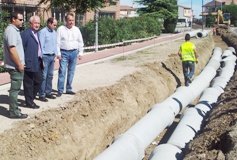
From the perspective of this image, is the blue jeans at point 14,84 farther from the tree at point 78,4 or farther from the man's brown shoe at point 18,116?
the tree at point 78,4

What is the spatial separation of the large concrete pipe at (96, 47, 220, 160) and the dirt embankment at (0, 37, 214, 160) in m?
0.89

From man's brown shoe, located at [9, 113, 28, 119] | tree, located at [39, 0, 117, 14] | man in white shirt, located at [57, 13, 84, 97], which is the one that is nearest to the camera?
man's brown shoe, located at [9, 113, 28, 119]

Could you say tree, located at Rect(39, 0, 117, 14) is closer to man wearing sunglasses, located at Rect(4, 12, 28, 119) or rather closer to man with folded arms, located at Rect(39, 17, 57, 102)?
man with folded arms, located at Rect(39, 17, 57, 102)

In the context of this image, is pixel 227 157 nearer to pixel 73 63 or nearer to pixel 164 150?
pixel 164 150

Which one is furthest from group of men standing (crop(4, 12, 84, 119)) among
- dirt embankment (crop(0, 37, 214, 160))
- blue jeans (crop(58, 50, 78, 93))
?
dirt embankment (crop(0, 37, 214, 160))

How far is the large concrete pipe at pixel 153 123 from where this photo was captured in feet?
22.3

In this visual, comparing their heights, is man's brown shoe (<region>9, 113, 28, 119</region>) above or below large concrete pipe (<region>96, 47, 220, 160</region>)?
above

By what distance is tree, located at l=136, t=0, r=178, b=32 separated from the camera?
4699cm

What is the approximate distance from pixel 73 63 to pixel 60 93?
0.69 m

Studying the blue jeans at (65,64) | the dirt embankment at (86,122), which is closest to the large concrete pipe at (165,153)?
the dirt embankment at (86,122)

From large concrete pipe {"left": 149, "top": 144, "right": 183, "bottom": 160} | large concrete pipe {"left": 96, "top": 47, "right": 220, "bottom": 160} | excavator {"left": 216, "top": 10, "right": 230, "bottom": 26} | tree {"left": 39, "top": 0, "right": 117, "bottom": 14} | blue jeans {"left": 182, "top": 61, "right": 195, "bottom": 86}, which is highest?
excavator {"left": 216, "top": 10, "right": 230, "bottom": 26}

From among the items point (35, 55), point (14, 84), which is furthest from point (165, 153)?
point (35, 55)

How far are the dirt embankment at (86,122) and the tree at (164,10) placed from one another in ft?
111

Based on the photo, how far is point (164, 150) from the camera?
278 inches
